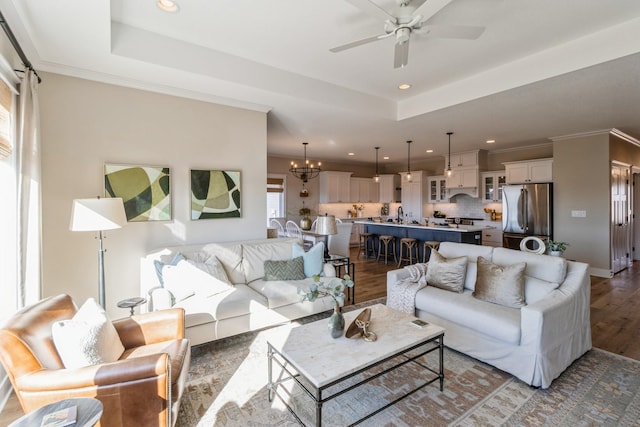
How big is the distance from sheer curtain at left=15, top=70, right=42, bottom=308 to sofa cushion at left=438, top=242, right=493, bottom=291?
3982 mm

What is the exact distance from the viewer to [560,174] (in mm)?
5969

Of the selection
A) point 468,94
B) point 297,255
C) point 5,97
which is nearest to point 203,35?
point 5,97

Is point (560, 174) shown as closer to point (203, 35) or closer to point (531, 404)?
point (531, 404)

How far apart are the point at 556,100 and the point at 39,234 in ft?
18.9

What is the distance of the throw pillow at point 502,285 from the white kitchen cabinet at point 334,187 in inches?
250

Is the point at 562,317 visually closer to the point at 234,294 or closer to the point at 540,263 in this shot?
the point at 540,263

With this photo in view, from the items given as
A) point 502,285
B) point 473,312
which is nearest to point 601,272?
point 502,285

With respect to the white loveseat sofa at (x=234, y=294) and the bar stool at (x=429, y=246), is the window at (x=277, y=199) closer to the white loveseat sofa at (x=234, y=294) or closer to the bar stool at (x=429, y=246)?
the bar stool at (x=429, y=246)

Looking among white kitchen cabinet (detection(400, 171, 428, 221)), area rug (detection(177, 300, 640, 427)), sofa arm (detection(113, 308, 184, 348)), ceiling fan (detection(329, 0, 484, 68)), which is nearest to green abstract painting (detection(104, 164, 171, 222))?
sofa arm (detection(113, 308, 184, 348))

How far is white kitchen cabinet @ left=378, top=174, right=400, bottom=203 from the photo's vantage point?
10094 mm

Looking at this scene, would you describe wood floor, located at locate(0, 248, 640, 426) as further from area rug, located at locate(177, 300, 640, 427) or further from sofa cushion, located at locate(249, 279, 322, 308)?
sofa cushion, located at locate(249, 279, 322, 308)

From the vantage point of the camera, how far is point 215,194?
12.9 feet

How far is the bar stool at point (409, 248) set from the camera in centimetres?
639

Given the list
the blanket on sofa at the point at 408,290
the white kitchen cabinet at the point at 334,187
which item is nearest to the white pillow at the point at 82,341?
the blanket on sofa at the point at 408,290
